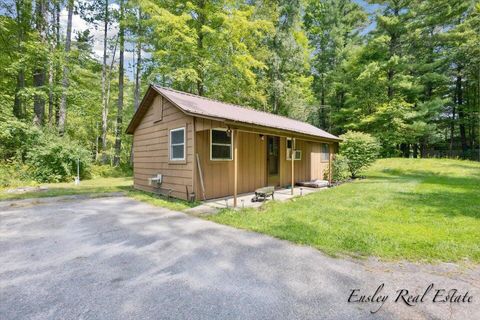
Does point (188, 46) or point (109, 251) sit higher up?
point (188, 46)

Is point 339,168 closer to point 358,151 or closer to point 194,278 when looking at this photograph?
point 358,151

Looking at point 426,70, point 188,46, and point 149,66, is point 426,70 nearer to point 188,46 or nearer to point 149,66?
point 188,46

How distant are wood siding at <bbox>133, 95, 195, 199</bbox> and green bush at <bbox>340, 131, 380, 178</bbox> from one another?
Result: 28.3ft

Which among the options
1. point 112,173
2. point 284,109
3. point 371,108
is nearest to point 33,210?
point 112,173

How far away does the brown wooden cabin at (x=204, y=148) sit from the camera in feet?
22.8

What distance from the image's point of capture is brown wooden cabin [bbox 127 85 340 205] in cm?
696

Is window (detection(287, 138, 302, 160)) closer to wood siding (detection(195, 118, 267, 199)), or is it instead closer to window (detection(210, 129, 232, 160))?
wood siding (detection(195, 118, 267, 199))

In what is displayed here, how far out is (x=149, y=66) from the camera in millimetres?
16672

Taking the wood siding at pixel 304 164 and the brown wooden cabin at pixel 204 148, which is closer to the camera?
the brown wooden cabin at pixel 204 148

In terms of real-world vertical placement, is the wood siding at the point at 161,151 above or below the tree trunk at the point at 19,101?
below

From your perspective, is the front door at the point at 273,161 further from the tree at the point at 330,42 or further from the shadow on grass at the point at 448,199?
the tree at the point at 330,42

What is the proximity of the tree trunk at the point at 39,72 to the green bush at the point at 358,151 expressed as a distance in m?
16.6

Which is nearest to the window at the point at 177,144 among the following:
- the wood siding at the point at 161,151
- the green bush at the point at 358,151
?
the wood siding at the point at 161,151

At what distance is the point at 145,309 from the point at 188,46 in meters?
14.4
